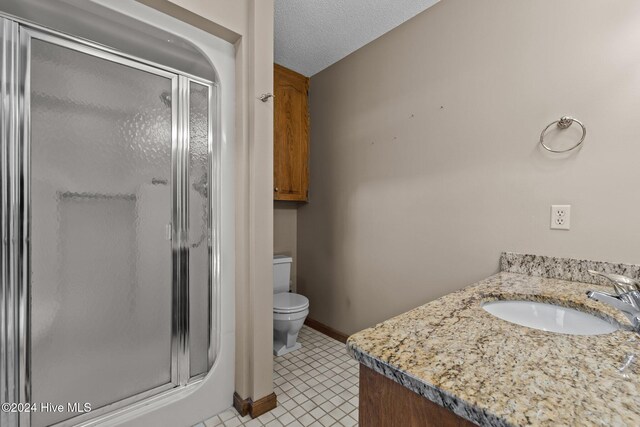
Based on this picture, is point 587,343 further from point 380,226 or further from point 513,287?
point 380,226

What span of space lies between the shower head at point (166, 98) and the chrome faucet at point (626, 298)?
1796 mm

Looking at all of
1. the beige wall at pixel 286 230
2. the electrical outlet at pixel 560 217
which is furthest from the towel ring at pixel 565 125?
the beige wall at pixel 286 230

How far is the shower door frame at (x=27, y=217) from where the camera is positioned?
1064 millimetres

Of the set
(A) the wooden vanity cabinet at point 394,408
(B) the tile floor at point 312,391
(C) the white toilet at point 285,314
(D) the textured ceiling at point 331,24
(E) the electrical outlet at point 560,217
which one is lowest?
(B) the tile floor at point 312,391

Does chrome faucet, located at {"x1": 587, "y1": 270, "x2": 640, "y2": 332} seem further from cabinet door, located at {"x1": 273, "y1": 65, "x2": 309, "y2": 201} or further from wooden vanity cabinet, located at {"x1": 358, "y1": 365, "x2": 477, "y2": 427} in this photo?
cabinet door, located at {"x1": 273, "y1": 65, "x2": 309, "y2": 201}

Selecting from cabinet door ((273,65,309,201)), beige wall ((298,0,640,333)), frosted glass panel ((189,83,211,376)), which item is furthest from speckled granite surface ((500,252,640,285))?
cabinet door ((273,65,309,201))

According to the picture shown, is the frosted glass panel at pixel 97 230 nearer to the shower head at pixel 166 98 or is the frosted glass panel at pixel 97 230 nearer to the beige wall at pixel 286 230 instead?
the shower head at pixel 166 98

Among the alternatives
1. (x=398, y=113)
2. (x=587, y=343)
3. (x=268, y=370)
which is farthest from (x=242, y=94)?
(x=587, y=343)

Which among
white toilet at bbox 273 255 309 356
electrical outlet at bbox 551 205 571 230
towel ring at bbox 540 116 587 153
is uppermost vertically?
towel ring at bbox 540 116 587 153

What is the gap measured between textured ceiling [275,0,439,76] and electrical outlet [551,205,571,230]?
145cm

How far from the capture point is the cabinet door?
2.46 m

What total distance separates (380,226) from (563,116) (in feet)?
3.96

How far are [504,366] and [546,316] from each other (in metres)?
0.68

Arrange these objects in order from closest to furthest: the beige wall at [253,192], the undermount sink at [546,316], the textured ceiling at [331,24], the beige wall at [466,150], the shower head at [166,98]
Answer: the undermount sink at [546,316]
the beige wall at [466,150]
the shower head at [166,98]
the beige wall at [253,192]
the textured ceiling at [331,24]
